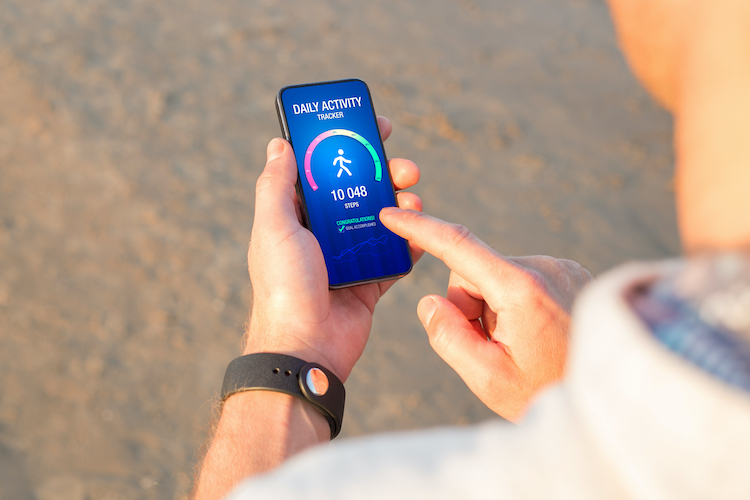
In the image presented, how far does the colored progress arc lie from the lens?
5.75 ft

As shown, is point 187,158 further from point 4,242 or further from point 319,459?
point 319,459

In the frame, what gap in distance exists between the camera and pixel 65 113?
3.71 metres

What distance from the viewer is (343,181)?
1.76 meters

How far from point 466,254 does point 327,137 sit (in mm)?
621

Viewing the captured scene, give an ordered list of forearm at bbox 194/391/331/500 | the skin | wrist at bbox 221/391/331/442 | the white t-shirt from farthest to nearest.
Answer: wrist at bbox 221/391/331/442 < forearm at bbox 194/391/331/500 < the skin < the white t-shirt

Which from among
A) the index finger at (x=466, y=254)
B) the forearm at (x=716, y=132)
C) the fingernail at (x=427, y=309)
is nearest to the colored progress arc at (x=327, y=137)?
the index finger at (x=466, y=254)

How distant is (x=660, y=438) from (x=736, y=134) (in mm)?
255

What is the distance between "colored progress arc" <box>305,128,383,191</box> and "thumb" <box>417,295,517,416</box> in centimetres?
51

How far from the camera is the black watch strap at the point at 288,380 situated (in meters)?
1.34

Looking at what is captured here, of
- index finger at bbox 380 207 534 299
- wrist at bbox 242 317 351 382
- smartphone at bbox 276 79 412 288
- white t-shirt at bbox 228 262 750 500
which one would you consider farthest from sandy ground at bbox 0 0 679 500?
white t-shirt at bbox 228 262 750 500

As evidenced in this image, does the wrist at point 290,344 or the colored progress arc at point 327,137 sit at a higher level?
the colored progress arc at point 327,137

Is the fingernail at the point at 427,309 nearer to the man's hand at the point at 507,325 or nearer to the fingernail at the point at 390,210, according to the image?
the man's hand at the point at 507,325

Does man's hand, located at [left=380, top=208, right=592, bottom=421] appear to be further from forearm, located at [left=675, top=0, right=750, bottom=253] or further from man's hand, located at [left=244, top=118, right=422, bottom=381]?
forearm, located at [left=675, top=0, right=750, bottom=253]

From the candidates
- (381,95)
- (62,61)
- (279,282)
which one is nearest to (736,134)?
(279,282)
